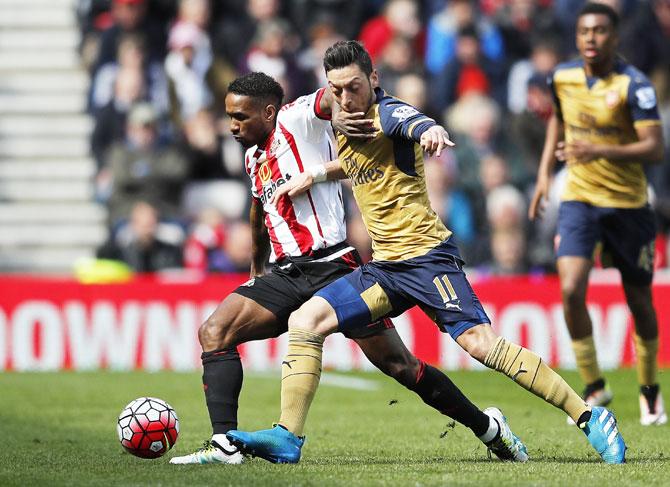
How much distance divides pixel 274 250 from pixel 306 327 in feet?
2.74

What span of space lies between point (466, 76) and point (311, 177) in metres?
10.2

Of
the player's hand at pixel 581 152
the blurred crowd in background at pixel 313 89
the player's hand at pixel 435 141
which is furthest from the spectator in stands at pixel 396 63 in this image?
the player's hand at pixel 435 141

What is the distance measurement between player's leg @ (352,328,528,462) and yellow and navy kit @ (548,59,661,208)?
8.31 ft

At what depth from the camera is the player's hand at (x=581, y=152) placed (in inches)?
344

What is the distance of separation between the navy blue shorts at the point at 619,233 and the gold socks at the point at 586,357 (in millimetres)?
532

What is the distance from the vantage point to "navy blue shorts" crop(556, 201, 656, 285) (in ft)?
31.2

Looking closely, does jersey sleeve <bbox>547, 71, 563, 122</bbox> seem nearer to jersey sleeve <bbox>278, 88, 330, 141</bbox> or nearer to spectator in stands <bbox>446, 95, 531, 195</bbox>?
jersey sleeve <bbox>278, 88, 330, 141</bbox>

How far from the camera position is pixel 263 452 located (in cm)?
691

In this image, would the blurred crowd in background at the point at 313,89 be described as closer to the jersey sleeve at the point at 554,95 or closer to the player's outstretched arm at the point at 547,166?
the player's outstretched arm at the point at 547,166

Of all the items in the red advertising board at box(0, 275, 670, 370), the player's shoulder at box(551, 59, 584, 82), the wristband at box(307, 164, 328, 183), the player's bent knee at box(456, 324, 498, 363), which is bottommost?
the red advertising board at box(0, 275, 670, 370)

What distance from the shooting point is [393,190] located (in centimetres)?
713

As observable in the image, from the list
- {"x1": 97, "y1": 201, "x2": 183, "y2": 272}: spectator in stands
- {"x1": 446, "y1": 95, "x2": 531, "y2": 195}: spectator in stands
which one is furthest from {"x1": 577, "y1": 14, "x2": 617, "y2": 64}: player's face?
{"x1": 97, "y1": 201, "x2": 183, "y2": 272}: spectator in stands

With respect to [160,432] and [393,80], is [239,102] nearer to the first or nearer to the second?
[160,432]

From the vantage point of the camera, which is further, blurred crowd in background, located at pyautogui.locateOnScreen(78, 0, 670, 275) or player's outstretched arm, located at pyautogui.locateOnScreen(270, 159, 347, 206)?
blurred crowd in background, located at pyautogui.locateOnScreen(78, 0, 670, 275)
